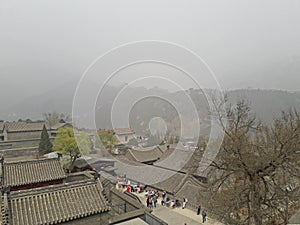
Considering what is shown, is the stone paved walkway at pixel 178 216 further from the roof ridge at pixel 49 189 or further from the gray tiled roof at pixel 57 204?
the roof ridge at pixel 49 189

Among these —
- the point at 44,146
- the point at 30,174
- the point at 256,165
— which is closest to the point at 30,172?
the point at 30,174

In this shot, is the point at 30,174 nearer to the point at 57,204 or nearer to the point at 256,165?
the point at 57,204

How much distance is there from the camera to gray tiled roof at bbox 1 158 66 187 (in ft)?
48.8

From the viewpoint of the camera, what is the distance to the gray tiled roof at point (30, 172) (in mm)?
14864

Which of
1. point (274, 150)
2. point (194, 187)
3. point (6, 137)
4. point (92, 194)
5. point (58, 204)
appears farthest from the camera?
point (6, 137)

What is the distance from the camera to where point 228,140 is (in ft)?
41.8

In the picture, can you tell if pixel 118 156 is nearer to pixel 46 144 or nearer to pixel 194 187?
pixel 194 187

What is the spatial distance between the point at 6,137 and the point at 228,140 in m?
44.4

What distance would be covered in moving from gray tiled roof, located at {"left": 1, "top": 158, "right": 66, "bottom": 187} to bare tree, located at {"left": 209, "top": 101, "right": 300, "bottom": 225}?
31.6 ft

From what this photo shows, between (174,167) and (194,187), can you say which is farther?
(174,167)

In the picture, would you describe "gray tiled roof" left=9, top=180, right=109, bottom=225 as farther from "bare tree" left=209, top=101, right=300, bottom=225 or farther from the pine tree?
the pine tree

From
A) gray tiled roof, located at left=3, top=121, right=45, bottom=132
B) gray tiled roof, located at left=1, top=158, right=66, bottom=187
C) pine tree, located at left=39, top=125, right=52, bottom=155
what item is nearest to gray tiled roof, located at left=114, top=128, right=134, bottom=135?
gray tiled roof, located at left=1, top=158, right=66, bottom=187

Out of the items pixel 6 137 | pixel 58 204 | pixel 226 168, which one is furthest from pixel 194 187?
pixel 6 137

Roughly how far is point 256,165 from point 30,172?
1238 centimetres
